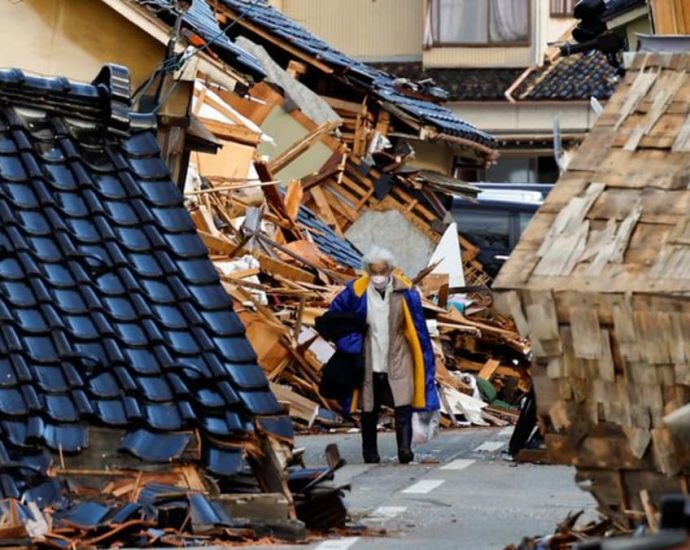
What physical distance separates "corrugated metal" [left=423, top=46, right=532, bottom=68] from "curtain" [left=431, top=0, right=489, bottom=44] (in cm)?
22

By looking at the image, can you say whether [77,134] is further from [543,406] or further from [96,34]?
[543,406]

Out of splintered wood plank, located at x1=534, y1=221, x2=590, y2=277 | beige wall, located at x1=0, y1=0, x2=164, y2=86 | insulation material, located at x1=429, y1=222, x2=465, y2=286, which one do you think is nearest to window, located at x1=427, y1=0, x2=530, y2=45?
insulation material, located at x1=429, y1=222, x2=465, y2=286

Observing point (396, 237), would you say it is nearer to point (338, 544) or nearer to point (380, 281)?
point (380, 281)

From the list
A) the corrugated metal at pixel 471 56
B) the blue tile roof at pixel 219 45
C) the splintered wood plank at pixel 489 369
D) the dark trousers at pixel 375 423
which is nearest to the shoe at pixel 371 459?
the dark trousers at pixel 375 423

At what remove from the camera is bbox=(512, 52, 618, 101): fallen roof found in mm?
48625

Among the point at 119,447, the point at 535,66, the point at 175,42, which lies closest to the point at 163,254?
the point at 119,447

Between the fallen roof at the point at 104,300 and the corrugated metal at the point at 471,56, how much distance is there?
36.1 meters

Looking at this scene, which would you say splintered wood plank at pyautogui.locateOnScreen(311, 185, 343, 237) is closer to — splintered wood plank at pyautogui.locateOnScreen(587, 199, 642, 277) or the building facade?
the building facade

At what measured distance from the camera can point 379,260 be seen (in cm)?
1906

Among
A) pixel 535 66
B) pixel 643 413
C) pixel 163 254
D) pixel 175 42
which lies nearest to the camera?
pixel 643 413

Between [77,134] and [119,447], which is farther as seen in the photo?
[77,134]

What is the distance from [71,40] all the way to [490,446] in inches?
214

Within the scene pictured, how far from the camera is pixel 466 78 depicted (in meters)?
51.3

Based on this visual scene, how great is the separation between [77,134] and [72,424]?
251 cm
